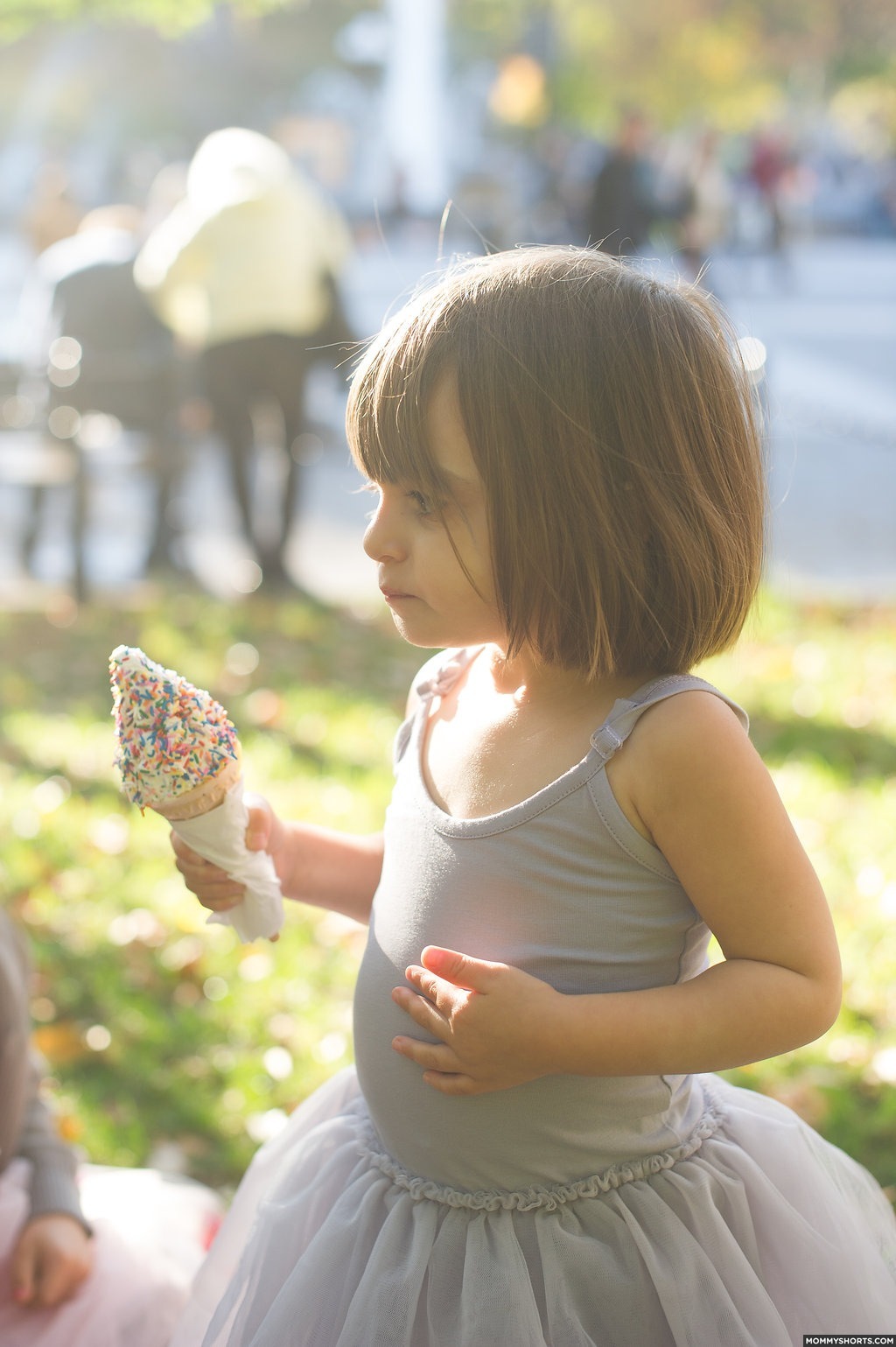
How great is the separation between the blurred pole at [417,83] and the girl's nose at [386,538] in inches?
1114

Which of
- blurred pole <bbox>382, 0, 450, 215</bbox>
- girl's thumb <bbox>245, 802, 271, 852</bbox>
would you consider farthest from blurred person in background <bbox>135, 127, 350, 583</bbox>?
blurred pole <bbox>382, 0, 450, 215</bbox>

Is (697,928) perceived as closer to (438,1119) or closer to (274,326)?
(438,1119)

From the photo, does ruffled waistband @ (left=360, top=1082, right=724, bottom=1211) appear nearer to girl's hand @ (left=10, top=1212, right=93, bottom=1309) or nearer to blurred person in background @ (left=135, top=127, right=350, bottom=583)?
girl's hand @ (left=10, top=1212, right=93, bottom=1309)

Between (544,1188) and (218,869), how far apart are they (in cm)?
55

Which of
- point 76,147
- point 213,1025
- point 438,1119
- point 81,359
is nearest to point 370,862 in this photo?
point 438,1119

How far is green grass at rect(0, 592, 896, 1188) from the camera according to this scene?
297 centimetres

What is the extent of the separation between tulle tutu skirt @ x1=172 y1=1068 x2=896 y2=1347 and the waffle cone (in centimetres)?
46

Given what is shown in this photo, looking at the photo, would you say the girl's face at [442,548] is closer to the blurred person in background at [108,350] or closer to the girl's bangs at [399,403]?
the girl's bangs at [399,403]

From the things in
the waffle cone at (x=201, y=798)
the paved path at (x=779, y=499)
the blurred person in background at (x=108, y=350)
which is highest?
the waffle cone at (x=201, y=798)

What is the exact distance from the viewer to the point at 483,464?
4.68ft

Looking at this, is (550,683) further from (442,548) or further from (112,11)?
(112,11)

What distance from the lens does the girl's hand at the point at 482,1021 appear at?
1412mm

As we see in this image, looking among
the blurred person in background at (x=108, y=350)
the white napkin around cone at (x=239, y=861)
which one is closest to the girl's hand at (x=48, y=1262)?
the white napkin around cone at (x=239, y=861)

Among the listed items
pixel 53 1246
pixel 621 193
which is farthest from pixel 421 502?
pixel 621 193
